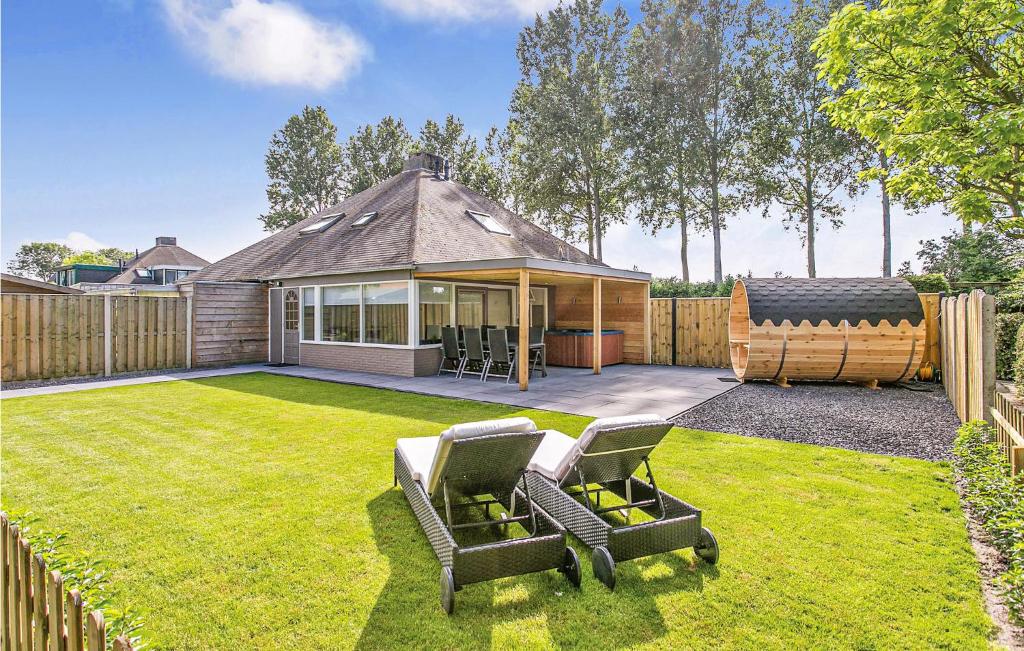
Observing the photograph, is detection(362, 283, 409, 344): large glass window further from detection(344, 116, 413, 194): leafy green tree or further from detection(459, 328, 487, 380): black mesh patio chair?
detection(344, 116, 413, 194): leafy green tree

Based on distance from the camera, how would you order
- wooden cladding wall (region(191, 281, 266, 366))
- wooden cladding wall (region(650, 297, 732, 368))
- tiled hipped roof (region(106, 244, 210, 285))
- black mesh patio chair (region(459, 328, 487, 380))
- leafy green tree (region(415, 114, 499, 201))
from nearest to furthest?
black mesh patio chair (region(459, 328, 487, 380)), wooden cladding wall (region(191, 281, 266, 366)), wooden cladding wall (region(650, 297, 732, 368)), leafy green tree (region(415, 114, 499, 201)), tiled hipped roof (region(106, 244, 210, 285))

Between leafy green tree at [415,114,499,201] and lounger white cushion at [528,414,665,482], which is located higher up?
leafy green tree at [415,114,499,201]

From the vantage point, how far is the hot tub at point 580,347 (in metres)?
13.7

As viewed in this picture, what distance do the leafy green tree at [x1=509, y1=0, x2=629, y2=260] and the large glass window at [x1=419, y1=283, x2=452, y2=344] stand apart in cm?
1472

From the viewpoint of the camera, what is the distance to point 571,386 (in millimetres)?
10367

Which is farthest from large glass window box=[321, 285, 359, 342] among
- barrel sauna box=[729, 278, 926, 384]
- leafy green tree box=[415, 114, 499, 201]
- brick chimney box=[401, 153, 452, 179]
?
leafy green tree box=[415, 114, 499, 201]

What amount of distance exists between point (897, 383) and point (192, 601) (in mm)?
11930

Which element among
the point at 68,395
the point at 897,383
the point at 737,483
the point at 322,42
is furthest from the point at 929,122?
the point at 68,395

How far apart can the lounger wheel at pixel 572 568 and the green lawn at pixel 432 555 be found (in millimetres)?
61

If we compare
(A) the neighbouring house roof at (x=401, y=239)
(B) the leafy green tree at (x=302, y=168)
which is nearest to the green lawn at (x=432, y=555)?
(A) the neighbouring house roof at (x=401, y=239)

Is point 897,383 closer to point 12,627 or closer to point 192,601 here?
point 192,601

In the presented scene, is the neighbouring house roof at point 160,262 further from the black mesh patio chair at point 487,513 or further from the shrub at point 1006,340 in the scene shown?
the shrub at point 1006,340

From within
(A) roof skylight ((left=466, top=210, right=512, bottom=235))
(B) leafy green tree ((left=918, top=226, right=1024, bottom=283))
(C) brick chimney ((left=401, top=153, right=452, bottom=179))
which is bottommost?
(B) leafy green tree ((left=918, top=226, right=1024, bottom=283))

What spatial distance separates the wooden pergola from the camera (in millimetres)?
11425
